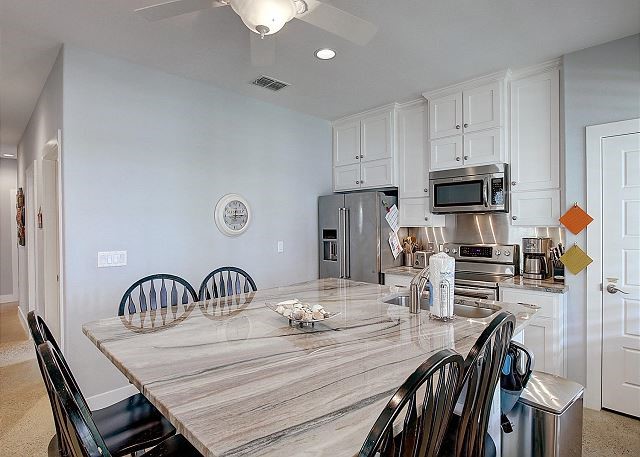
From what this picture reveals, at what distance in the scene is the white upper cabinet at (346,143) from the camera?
436 cm

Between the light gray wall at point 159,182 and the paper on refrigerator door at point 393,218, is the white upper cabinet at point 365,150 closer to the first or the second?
the paper on refrigerator door at point 393,218

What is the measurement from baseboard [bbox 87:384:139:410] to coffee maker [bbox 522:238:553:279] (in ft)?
11.2

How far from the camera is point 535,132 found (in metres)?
3.07

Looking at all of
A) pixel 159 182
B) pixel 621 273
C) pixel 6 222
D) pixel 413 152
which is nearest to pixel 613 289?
pixel 621 273

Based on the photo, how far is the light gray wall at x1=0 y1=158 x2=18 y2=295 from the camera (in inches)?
261

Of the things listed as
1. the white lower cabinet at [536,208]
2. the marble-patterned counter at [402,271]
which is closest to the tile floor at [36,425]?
the white lower cabinet at [536,208]

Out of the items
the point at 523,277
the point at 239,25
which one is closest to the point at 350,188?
the point at 523,277

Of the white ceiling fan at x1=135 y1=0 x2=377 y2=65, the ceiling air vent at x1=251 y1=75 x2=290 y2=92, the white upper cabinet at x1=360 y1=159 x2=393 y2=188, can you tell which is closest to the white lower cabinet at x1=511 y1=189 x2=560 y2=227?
the white upper cabinet at x1=360 y1=159 x2=393 y2=188

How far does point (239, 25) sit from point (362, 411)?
2.39 m

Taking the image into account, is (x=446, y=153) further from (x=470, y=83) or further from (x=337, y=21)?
(x=337, y=21)

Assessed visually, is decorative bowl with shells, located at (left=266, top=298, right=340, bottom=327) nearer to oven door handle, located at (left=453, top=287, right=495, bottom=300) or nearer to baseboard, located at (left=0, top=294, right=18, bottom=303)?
oven door handle, located at (left=453, top=287, right=495, bottom=300)

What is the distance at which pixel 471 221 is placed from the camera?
3.74 meters

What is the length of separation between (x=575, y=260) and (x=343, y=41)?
92.0 inches

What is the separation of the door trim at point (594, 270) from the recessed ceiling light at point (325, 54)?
196 cm
